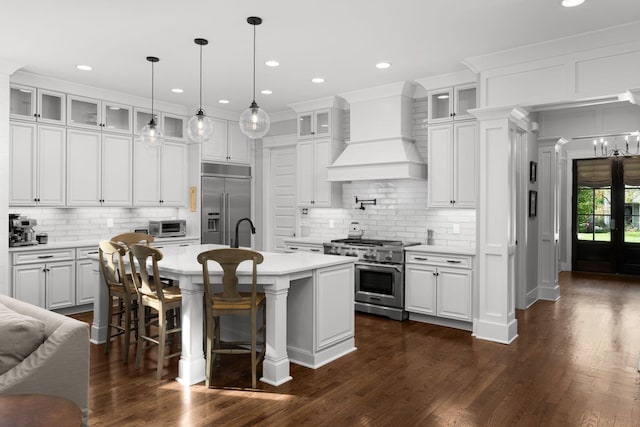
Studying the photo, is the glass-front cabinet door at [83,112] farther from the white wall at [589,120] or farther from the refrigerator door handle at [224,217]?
the white wall at [589,120]

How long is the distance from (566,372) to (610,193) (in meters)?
6.88

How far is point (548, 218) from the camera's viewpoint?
6766 mm

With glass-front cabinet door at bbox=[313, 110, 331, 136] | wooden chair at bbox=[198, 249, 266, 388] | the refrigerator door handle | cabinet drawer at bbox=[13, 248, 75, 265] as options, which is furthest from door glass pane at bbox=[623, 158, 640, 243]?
cabinet drawer at bbox=[13, 248, 75, 265]

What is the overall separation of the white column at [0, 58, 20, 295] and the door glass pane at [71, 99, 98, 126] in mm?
857

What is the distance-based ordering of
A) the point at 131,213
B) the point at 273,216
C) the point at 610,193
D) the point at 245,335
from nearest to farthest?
the point at 245,335 → the point at 131,213 → the point at 273,216 → the point at 610,193

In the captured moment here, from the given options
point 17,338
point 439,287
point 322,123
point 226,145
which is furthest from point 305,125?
point 17,338

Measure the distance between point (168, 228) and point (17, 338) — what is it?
4.58 m

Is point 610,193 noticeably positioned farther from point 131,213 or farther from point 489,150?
point 131,213

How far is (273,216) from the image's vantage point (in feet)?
25.8

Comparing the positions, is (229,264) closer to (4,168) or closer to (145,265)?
(145,265)

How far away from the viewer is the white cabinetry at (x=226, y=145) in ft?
23.7

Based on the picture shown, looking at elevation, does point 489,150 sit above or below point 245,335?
above

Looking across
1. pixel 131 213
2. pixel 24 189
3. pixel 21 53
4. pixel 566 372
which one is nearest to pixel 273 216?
pixel 131 213

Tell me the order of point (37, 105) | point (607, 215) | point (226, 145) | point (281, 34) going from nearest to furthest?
point (281, 34)
point (37, 105)
point (226, 145)
point (607, 215)
